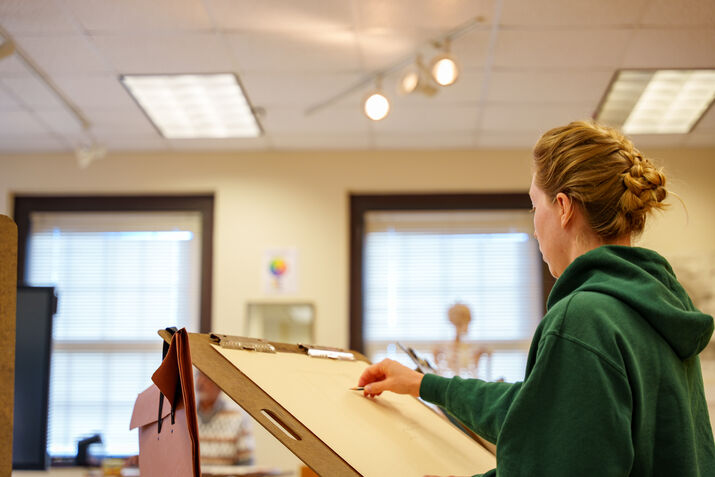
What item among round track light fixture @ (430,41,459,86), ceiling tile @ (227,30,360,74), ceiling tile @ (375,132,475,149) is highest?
ceiling tile @ (227,30,360,74)

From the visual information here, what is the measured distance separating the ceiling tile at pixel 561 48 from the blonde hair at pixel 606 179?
229 centimetres

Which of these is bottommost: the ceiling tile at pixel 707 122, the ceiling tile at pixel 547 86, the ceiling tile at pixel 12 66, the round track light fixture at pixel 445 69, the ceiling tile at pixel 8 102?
the round track light fixture at pixel 445 69

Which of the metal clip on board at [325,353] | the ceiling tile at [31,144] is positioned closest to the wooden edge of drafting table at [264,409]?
the metal clip on board at [325,353]

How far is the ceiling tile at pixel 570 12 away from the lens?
9.71ft

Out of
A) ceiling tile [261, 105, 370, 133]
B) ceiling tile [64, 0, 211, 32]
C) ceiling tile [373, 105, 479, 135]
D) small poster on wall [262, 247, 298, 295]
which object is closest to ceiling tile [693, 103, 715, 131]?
ceiling tile [373, 105, 479, 135]

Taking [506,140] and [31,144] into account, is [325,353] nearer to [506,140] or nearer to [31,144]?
[506,140]

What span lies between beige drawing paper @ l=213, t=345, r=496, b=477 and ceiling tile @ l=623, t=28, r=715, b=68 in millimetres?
2397

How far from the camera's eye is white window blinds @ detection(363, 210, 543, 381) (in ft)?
15.7

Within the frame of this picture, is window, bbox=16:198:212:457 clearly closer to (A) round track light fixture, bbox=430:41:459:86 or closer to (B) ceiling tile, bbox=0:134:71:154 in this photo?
(B) ceiling tile, bbox=0:134:71:154

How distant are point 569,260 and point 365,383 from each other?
470 mm

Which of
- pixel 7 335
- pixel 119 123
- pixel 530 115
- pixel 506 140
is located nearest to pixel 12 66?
pixel 119 123

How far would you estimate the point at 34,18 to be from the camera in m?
3.08

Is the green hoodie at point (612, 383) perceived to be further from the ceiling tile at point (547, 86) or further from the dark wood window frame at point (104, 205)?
the dark wood window frame at point (104, 205)

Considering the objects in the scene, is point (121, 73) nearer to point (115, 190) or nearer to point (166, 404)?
point (115, 190)
